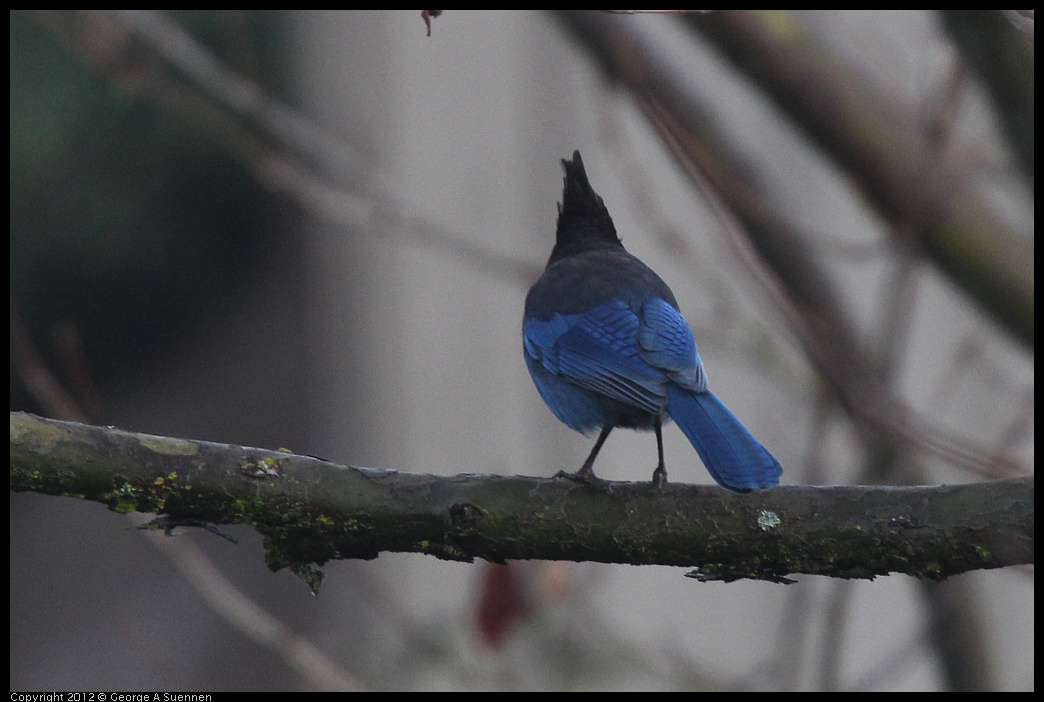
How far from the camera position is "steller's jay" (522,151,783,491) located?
122 inches

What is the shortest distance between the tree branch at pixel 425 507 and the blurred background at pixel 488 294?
234mm

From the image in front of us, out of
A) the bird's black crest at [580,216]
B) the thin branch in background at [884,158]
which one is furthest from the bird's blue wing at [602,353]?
the thin branch in background at [884,158]

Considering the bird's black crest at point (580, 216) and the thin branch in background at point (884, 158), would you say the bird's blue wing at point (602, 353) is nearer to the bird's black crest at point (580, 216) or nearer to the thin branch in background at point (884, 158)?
the bird's black crest at point (580, 216)

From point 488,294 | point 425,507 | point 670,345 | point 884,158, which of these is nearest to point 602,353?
point 670,345

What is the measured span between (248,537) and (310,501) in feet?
29.7

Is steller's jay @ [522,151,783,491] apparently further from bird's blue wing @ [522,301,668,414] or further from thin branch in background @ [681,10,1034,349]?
thin branch in background @ [681,10,1034,349]

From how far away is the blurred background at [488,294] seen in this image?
4.00 m

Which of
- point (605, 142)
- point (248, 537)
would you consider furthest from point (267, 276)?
point (605, 142)

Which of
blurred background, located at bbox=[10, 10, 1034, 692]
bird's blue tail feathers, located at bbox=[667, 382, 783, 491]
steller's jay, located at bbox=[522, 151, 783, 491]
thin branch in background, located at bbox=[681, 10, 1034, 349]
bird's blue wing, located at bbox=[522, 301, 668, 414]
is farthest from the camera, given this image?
blurred background, located at bbox=[10, 10, 1034, 692]

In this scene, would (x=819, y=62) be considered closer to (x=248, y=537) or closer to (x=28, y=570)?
(x=248, y=537)

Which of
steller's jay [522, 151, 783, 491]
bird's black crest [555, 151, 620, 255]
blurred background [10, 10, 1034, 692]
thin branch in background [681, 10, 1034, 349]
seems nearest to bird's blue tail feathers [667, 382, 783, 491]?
steller's jay [522, 151, 783, 491]

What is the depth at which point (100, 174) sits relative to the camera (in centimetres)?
1155

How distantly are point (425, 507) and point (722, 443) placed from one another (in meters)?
0.76

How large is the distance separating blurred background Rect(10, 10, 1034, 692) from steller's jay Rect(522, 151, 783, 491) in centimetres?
29
